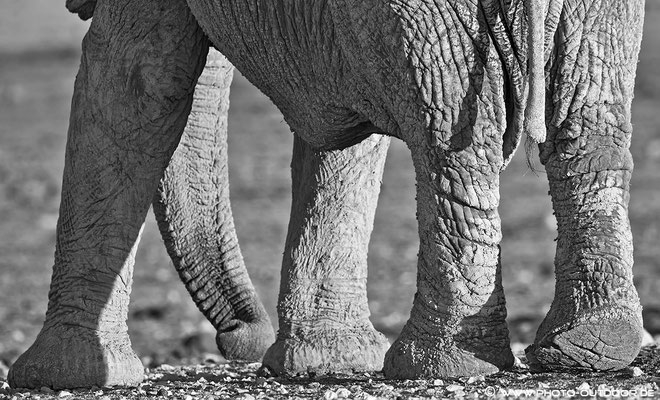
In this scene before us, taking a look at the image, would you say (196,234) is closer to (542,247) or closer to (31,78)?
(542,247)

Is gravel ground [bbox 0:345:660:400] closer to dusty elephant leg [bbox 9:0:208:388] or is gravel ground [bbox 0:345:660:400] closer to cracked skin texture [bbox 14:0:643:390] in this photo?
cracked skin texture [bbox 14:0:643:390]

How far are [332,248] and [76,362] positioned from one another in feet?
3.65

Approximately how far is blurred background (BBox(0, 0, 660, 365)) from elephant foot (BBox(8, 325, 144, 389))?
2027 mm

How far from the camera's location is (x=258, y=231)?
12.8 metres

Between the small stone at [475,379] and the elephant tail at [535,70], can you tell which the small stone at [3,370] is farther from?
the elephant tail at [535,70]

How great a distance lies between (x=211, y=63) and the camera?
262 inches

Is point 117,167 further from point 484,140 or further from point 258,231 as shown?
point 258,231

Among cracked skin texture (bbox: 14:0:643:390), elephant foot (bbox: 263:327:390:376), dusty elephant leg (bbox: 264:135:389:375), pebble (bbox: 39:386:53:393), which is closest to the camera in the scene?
cracked skin texture (bbox: 14:0:643:390)

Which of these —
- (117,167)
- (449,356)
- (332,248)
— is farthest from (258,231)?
(449,356)

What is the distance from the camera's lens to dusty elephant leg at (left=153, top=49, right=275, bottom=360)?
6699 millimetres

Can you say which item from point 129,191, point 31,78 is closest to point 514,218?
point 129,191

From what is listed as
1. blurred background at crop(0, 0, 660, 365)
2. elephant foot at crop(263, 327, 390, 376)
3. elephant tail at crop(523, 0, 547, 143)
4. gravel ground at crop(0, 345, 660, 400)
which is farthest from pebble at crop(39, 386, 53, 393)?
blurred background at crop(0, 0, 660, 365)

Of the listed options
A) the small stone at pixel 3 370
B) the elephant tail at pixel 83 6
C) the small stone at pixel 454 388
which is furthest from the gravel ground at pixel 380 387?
the elephant tail at pixel 83 6

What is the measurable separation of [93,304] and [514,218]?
757cm
